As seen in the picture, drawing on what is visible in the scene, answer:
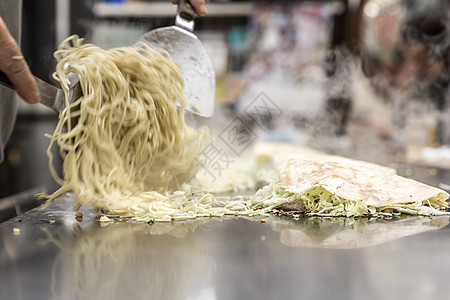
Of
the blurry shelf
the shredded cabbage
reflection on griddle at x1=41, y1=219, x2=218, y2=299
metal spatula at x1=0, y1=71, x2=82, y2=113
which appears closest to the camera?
reflection on griddle at x1=41, y1=219, x2=218, y2=299

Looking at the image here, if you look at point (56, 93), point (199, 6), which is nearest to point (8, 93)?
point (56, 93)

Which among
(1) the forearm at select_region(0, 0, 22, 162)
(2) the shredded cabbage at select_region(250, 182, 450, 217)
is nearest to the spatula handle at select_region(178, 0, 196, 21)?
(1) the forearm at select_region(0, 0, 22, 162)

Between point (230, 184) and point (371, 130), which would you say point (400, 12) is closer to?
point (371, 130)

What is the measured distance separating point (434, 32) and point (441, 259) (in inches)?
156

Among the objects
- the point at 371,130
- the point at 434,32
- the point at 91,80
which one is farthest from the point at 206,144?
the point at 434,32

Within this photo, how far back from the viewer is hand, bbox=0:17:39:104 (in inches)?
48.6

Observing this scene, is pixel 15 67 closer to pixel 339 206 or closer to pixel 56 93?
pixel 56 93

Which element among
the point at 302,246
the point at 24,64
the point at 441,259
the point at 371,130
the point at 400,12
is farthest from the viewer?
the point at 400,12

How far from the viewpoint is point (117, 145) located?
1.66 m

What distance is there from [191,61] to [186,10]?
0.23 metres

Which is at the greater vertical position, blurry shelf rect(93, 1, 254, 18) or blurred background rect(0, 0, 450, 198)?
blurry shelf rect(93, 1, 254, 18)

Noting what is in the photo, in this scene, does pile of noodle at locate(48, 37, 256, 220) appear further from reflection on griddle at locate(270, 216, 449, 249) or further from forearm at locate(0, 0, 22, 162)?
forearm at locate(0, 0, 22, 162)

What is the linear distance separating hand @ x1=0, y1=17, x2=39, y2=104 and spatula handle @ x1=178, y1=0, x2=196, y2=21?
0.76 metres

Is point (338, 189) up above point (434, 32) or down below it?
below
